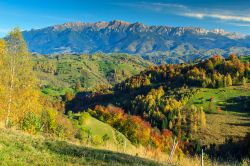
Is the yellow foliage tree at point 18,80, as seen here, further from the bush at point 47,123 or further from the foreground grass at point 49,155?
the foreground grass at point 49,155

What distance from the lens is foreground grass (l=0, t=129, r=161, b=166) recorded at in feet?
57.5

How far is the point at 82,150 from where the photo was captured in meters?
22.9

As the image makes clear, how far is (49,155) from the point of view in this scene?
19578 millimetres

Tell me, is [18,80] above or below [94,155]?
above

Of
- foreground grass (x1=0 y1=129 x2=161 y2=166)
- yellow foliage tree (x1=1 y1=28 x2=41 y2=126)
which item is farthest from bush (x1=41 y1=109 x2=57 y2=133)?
foreground grass (x1=0 y1=129 x2=161 y2=166)

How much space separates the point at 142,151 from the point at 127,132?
13052cm

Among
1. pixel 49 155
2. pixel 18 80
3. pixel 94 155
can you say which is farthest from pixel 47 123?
pixel 49 155

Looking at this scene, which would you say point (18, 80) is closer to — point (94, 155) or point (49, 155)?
point (94, 155)

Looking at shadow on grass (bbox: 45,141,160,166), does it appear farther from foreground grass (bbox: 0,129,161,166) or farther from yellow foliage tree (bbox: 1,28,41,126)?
yellow foliage tree (bbox: 1,28,41,126)

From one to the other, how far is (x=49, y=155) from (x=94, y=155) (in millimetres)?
→ 3237

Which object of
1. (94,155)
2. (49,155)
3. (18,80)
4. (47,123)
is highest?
(18,80)

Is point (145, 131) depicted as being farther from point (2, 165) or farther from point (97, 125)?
point (2, 165)

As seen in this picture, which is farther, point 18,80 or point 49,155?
point 18,80

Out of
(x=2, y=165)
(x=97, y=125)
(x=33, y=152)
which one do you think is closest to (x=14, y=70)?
(x=33, y=152)
